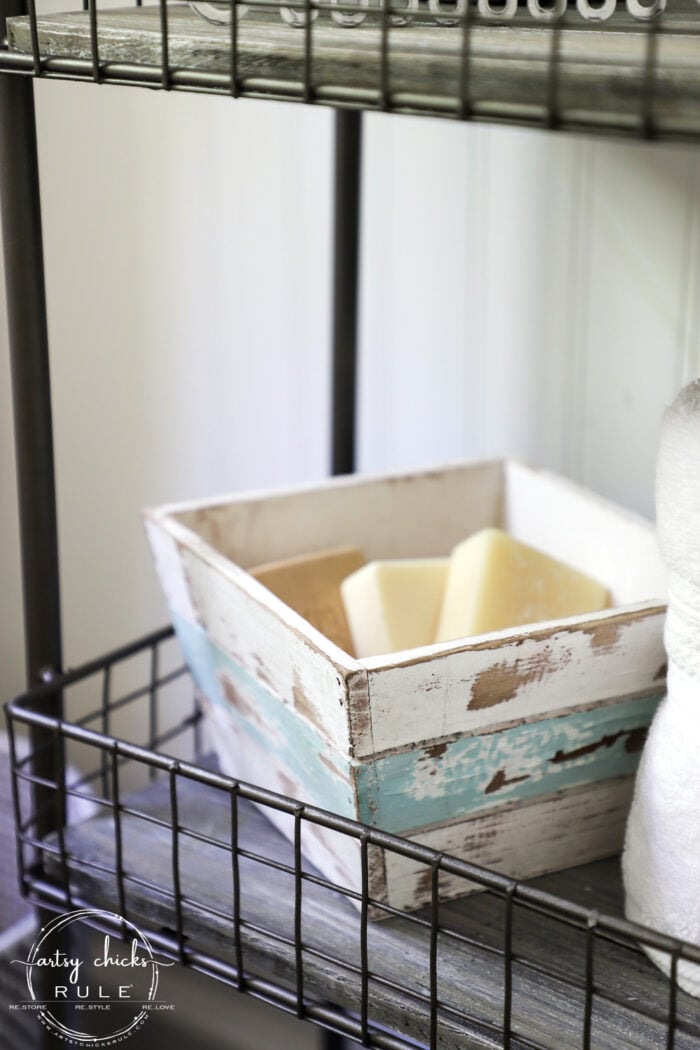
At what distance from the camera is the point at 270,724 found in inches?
22.6

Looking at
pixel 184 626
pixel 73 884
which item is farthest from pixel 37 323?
pixel 73 884

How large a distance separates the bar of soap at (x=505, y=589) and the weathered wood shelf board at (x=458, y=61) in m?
0.26

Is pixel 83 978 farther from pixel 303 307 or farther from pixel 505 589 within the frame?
pixel 303 307

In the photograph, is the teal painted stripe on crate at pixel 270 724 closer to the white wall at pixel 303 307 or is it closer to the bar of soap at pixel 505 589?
the bar of soap at pixel 505 589

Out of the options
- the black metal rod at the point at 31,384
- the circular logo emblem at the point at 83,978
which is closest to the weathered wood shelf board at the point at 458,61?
the black metal rod at the point at 31,384

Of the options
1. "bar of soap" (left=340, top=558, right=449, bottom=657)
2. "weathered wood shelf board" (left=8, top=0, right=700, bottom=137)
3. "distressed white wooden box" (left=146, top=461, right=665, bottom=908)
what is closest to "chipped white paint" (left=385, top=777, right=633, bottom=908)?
"distressed white wooden box" (left=146, top=461, right=665, bottom=908)

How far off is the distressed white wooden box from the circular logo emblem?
0.35ft

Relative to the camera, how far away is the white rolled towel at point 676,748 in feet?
1.49

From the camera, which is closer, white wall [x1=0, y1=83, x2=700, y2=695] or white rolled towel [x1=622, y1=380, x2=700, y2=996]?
white rolled towel [x1=622, y1=380, x2=700, y2=996]

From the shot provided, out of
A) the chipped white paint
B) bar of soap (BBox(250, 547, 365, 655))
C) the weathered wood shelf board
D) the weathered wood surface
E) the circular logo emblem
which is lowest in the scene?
the circular logo emblem

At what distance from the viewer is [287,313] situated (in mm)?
1018

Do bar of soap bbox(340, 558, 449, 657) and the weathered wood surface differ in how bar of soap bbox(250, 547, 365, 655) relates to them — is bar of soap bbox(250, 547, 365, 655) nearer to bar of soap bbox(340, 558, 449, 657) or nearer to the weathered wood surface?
bar of soap bbox(340, 558, 449, 657)

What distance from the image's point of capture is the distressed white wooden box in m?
0.49

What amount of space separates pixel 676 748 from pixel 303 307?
0.62m
